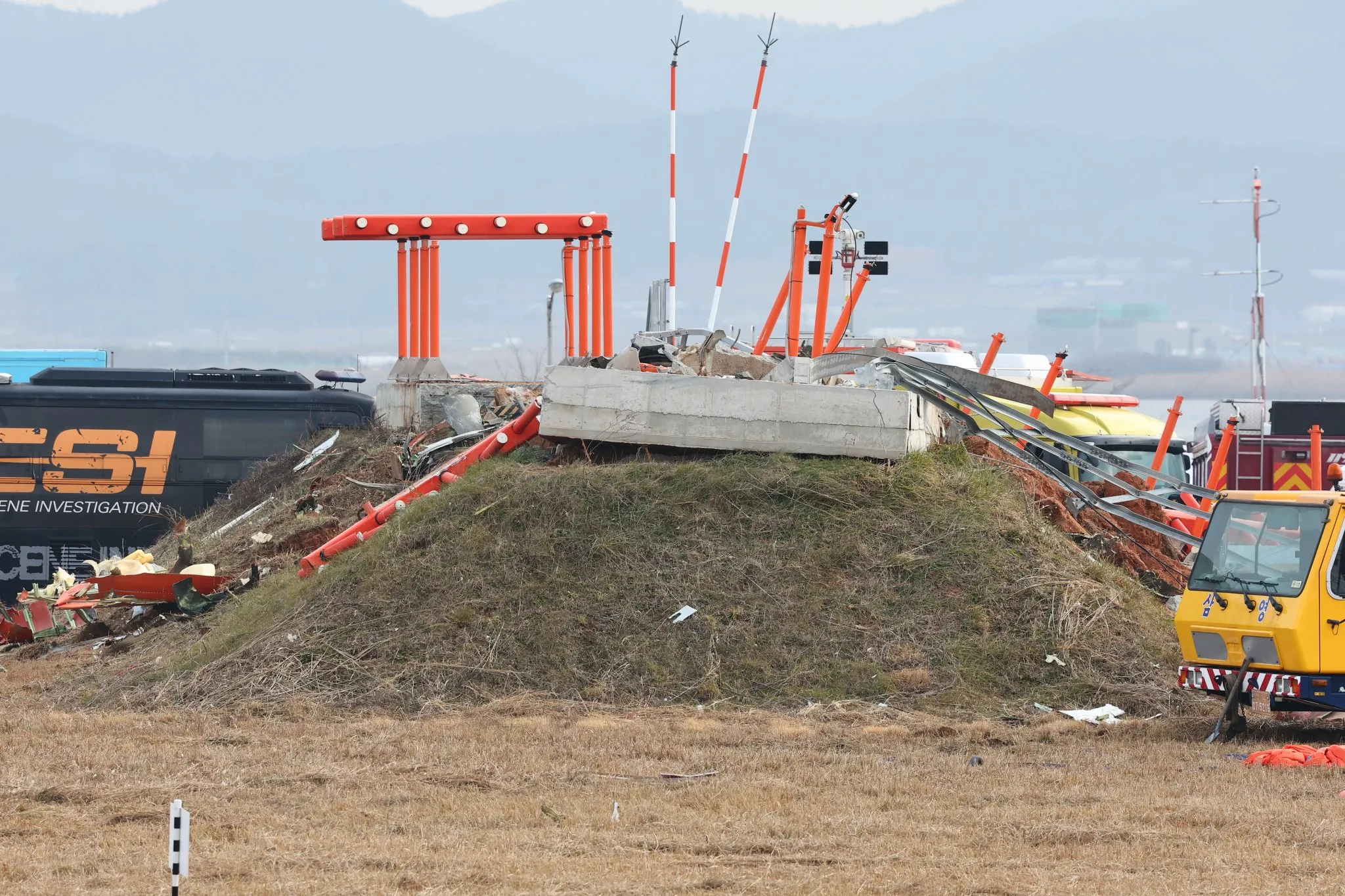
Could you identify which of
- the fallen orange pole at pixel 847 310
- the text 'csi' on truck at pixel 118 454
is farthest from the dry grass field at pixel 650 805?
the text 'csi' on truck at pixel 118 454

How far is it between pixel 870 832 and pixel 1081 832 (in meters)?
1.14

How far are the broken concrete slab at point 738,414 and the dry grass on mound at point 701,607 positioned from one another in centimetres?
24

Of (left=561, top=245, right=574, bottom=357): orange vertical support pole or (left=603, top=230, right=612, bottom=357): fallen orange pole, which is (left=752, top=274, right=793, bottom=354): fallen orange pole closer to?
(left=603, top=230, right=612, bottom=357): fallen orange pole

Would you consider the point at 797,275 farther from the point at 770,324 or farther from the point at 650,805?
the point at 650,805

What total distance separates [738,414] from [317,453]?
9692 millimetres

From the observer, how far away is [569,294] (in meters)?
22.7

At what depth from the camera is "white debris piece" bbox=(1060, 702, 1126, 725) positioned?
1276cm

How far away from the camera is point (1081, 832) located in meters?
9.10

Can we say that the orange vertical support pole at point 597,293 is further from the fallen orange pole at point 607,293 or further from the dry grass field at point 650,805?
the dry grass field at point 650,805

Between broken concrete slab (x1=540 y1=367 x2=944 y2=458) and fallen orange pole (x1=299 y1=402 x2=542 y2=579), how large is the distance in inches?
31.2

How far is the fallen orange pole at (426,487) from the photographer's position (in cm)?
1570

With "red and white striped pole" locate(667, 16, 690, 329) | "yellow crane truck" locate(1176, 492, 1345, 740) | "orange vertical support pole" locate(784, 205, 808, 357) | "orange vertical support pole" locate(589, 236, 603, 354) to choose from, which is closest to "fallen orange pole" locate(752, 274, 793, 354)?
"red and white striped pole" locate(667, 16, 690, 329)

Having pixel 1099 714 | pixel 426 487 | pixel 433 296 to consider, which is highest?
pixel 433 296

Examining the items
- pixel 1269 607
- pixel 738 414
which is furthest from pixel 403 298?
pixel 1269 607
